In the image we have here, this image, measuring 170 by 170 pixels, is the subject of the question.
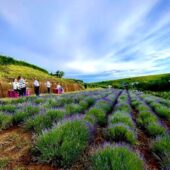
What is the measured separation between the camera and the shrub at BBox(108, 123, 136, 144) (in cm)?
405

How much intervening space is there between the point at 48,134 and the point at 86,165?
2.33ft

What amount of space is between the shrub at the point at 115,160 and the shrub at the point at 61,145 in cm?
35

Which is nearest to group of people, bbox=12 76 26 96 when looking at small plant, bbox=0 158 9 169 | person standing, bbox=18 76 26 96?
person standing, bbox=18 76 26 96

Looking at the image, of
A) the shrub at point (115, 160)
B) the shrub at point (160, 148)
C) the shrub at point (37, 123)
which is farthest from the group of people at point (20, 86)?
the shrub at point (115, 160)

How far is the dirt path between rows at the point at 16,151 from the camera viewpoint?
2930 mm

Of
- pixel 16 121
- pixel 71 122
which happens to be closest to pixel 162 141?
pixel 71 122

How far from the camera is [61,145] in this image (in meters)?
3.06

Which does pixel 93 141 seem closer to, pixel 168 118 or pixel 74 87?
pixel 168 118

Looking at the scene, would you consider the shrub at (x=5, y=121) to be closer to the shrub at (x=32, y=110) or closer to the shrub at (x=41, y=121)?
the shrub at (x=41, y=121)

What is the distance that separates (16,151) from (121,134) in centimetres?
171

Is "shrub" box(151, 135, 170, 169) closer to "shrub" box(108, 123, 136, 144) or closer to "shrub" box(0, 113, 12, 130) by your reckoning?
"shrub" box(108, 123, 136, 144)

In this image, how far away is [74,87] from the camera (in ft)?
169

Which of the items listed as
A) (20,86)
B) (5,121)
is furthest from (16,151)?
(20,86)

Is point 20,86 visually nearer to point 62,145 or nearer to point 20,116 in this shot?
point 20,116
